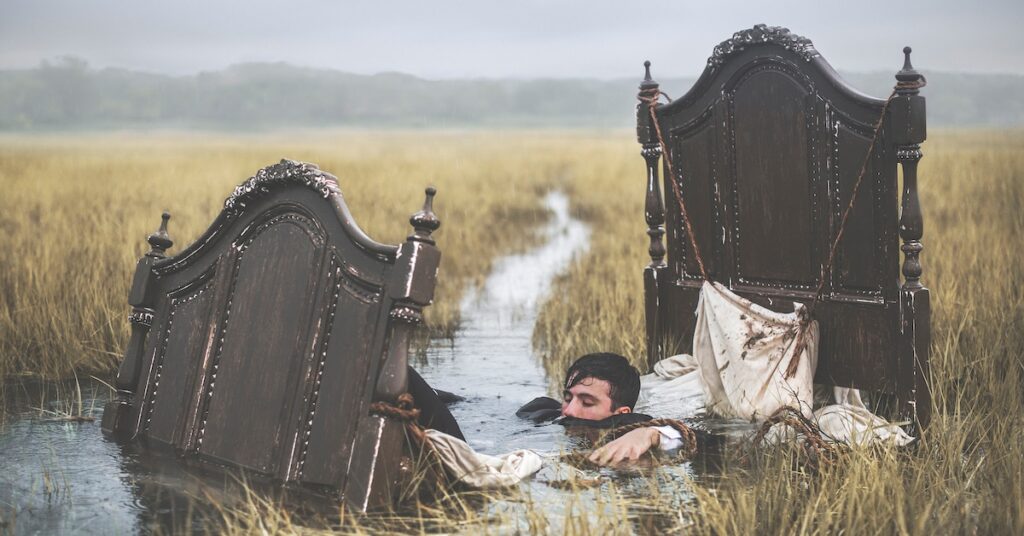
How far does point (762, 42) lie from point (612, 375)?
1779 mm

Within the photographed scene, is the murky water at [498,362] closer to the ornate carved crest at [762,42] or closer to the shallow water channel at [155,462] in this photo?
the shallow water channel at [155,462]

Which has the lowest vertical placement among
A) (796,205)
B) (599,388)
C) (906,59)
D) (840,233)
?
(599,388)

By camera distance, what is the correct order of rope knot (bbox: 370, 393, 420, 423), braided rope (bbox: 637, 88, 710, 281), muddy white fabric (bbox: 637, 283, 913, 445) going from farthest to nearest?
braided rope (bbox: 637, 88, 710, 281), muddy white fabric (bbox: 637, 283, 913, 445), rope knot (bbox: 370, 393, 420, 423)

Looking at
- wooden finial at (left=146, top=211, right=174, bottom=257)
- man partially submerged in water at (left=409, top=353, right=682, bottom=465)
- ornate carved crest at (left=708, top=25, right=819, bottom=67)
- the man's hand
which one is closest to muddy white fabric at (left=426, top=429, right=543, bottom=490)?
the man's hand

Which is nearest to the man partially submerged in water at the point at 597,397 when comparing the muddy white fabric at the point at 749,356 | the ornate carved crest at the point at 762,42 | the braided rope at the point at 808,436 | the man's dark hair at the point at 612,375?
the man's dark hair at the point at 612,375

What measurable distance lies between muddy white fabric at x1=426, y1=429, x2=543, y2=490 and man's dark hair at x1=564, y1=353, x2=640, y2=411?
1130 millimetres

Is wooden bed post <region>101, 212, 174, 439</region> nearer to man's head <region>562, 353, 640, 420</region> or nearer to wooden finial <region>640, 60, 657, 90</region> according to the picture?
man's head <region>562, 353, 640, 420</region>

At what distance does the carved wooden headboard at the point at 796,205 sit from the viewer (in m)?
4.93

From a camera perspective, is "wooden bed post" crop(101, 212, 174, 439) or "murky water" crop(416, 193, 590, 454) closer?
"wooden bed post" crop(101, 212, 174, 439)

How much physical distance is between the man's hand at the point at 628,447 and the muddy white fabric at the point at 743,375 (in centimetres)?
65

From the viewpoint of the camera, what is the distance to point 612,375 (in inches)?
206

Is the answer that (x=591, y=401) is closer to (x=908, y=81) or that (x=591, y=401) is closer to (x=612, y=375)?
(x=612, y=375)

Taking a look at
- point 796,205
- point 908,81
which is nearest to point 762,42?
point 796,205

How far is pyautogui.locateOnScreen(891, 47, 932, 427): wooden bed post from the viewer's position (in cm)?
483
